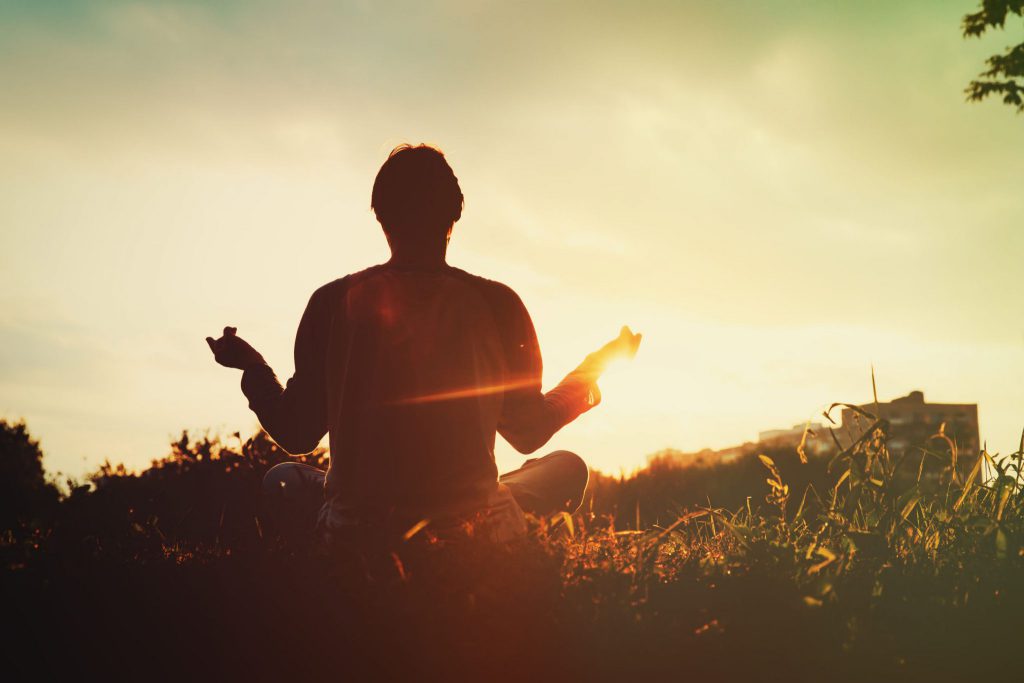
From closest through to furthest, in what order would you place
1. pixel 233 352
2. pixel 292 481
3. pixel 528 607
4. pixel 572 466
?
1. pixel 528 607
2. pixel 233 352
3. pixel 292 481
4. pixel 572 466

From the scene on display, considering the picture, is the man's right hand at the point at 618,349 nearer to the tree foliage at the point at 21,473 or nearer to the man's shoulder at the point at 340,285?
the man's shoulder at the point at 340,285

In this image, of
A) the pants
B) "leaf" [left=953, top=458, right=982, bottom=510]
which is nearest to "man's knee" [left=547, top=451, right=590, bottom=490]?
the pants

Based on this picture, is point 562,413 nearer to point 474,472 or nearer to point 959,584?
point 474,472

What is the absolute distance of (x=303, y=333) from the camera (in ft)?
12.8

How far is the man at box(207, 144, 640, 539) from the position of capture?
12.0ft

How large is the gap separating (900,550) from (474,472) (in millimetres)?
1642

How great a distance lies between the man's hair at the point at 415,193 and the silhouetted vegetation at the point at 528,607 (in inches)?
60.5

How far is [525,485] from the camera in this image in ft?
14.9

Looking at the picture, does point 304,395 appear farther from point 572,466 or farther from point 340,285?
point 572,466

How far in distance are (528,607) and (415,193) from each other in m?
2.15

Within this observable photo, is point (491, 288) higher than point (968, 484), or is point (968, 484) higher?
point (491, 288)

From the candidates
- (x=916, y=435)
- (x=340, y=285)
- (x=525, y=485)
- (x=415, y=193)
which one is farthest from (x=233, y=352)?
(x=916, y=435)

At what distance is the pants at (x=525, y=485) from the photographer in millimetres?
4281

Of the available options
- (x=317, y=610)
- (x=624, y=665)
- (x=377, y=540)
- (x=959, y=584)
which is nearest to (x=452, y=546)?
(x=377, y=540)
